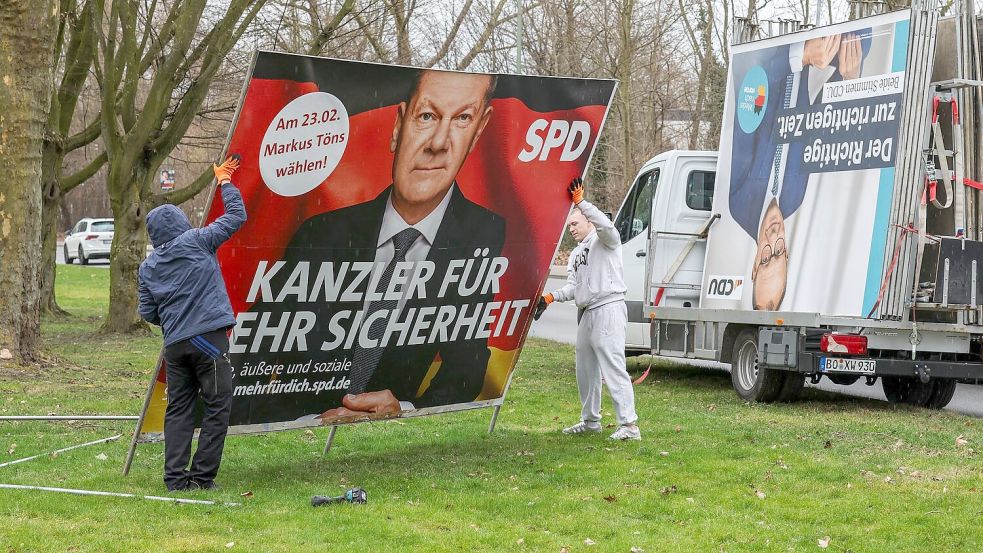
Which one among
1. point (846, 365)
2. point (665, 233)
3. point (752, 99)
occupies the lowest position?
point (846, 365)

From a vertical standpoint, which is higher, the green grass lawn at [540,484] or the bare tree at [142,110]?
the bare tree at [142,110]

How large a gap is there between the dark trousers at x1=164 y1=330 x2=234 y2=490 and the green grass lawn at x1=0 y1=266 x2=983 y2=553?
200 millimetres

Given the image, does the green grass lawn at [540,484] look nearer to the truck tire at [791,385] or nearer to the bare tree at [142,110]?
the truck tire at [791,385]

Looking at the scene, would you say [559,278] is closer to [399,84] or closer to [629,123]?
[629,123]

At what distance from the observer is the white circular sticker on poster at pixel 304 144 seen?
7.09 m

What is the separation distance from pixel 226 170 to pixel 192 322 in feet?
3.01

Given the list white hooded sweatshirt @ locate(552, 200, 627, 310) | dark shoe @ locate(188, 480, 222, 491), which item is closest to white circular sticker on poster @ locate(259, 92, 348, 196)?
dark shoe @ locate(188, 480, 222, 491)

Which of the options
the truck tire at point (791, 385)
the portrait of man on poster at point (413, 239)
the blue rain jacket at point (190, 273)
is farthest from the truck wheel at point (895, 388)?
the blue rain jacket at point (190, 273)

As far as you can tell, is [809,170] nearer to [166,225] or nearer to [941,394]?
[941,394]

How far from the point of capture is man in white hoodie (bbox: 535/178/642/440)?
9.29 m

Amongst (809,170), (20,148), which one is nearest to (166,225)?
(809,170)

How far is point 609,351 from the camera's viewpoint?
930 cm

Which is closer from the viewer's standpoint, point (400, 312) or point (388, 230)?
point (388, 230)

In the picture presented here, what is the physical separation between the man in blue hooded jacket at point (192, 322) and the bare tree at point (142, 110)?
10733 mm
